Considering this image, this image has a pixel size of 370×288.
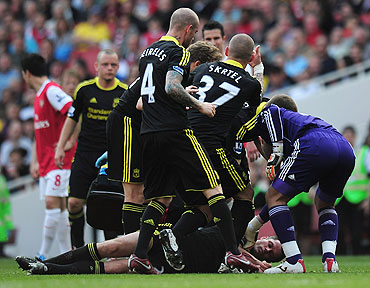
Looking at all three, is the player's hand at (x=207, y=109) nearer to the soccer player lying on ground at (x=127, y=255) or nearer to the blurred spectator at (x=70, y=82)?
the soccer player lying on ground at (x=127, y=255)

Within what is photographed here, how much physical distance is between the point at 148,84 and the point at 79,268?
5.83 feet

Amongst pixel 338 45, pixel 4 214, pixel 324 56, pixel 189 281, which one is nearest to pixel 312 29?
pixel 338 45

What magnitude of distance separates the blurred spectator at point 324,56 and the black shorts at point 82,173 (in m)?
6.48

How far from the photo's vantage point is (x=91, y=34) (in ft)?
67.1

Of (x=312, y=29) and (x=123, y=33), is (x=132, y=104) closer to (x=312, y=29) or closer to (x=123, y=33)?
(x=312, y=29)

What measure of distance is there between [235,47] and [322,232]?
195 centimetres

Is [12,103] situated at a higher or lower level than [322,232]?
higher

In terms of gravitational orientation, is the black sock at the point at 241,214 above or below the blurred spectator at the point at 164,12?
below

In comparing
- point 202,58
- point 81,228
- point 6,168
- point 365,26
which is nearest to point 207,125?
point 202,58

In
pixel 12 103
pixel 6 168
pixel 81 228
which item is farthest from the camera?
pixel 12 103

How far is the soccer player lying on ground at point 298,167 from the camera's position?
7.69 metres

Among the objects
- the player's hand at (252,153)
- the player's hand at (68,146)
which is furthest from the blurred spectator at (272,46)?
the player's hand at (252,153)

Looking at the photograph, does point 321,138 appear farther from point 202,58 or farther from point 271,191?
point 202,58

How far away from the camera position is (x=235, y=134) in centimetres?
863
